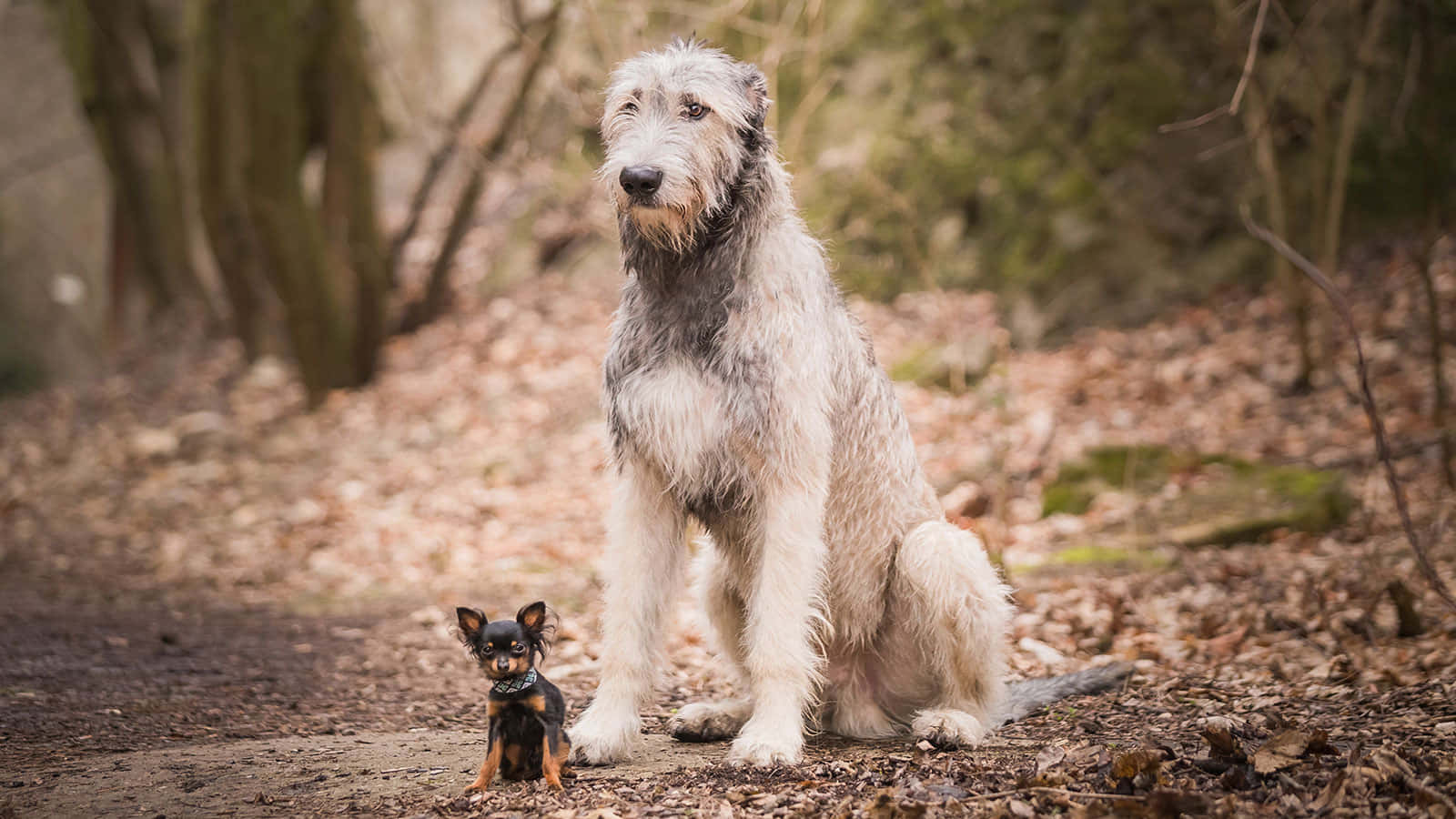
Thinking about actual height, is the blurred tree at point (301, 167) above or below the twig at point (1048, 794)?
above

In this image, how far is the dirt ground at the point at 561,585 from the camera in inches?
134

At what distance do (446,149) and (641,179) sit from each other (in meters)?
9.74

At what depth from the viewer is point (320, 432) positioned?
11.4 metres

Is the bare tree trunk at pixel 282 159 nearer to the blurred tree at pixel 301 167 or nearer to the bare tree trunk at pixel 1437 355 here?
the blurred tree at pixel 301 167

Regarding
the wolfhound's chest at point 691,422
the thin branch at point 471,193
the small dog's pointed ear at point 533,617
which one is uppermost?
the thin branch at point 471,193

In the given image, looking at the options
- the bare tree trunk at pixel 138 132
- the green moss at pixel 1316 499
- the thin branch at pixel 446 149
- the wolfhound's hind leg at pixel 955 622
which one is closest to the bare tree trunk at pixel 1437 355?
the green moss at pixel 1316 499

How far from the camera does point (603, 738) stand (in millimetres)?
3777

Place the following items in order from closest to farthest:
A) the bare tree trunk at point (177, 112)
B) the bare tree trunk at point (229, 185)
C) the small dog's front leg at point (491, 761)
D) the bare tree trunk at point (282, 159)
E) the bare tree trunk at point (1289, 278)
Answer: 1. the small dog's front leg at point (491, 761)
2. the bare tree trunk at point (1289, 278)
3. the bare tree trunk at point (282, 159)
4. the bare tree trunk at point (229, 185)
5. the bare tree trunk at point (177, 112)

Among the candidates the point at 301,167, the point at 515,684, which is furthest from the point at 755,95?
the point at 301,167

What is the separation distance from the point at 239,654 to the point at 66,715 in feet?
4.49

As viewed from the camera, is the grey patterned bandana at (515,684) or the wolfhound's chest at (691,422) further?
the wolfhound's chest at (691,422)

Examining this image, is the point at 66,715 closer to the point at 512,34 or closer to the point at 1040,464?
the point at 1040,464

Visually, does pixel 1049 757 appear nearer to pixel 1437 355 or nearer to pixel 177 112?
pixel 1437 355

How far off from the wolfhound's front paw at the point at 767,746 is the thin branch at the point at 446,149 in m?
9.23
